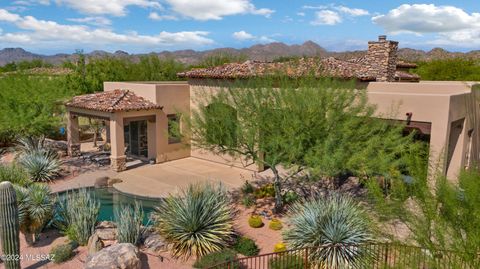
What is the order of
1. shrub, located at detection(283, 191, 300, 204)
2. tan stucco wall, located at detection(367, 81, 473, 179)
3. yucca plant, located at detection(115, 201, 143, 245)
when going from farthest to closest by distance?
shrub, located at detection(283, 191, 300, 204) → tan stucco wall, located at detection(367, 81, 473, 179) → yucca plant, located at detection(115, 201, 143, 245)

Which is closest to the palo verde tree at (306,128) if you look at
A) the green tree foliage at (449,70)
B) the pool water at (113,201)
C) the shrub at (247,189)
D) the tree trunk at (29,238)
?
the shrub at (247,189)

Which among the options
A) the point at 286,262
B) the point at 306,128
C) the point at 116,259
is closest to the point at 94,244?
the point at 116,259

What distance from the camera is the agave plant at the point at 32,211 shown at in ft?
42.7

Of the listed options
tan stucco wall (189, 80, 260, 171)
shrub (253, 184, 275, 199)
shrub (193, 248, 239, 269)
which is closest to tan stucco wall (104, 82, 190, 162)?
tan stucco wall (189, 80, 260, 171)

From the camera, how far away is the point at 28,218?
13.0m

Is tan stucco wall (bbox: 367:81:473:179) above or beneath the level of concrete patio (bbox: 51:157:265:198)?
above

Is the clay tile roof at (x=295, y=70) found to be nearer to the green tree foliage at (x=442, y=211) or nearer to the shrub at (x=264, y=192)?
the shrub at (x=264, y=192)

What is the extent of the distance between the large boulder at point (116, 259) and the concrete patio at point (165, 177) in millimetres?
7082

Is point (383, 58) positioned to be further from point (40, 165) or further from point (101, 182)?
point (40, 165)

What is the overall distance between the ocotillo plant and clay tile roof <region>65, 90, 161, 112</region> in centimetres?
1123

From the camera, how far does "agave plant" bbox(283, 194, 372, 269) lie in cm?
1095

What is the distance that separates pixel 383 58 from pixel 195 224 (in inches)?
649

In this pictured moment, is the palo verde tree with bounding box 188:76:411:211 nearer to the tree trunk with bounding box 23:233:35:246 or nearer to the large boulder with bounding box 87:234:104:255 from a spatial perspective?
the large boulder with bounding box 87:234:104:255

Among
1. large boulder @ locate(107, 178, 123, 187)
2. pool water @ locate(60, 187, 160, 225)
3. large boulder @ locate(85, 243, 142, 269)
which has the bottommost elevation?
pool water @ locate(60, 187, 160, 225)
